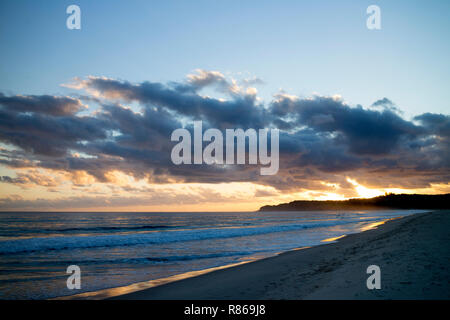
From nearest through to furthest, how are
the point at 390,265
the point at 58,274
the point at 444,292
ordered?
1. the point at 444,292
2. the point at 390,265
3. the point at 58,274

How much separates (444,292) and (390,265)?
124 inches

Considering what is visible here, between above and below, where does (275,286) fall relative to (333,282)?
below

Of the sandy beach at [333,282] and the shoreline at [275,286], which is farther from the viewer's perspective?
the shoreline at [275,286]

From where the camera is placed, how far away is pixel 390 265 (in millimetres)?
9430

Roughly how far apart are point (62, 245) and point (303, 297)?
25778 mm

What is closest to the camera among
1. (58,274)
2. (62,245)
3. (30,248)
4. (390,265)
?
(390,265)

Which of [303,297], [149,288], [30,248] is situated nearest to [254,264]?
[149,288]

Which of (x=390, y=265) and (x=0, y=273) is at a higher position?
(x=390, y=265)

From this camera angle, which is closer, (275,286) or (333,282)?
(333,282)

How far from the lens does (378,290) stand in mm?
6945

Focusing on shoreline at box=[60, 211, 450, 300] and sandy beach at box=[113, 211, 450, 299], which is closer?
sandy beach at box=[113, 211, 450, 299]
